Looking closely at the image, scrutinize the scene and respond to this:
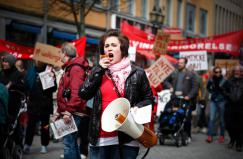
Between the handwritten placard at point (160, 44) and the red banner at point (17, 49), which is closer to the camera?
the red banner at point (17, 49)

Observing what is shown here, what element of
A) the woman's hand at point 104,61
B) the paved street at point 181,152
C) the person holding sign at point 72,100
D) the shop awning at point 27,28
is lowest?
the paved street at point 181,152

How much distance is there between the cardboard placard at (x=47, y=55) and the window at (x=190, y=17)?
25607 mm

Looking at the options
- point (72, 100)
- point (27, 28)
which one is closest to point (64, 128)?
point (72, 100)

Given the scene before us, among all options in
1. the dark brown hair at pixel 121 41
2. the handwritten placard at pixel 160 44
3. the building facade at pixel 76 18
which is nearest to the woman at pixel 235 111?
the handwritten placard at pixel 160 44

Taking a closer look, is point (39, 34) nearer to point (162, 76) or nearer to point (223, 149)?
point (162, 76)

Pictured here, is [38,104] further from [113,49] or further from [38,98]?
[113,49]

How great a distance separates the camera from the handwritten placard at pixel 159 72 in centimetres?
1242

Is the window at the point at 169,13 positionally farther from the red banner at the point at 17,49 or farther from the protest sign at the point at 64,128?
the protest sign at the point at 64,128

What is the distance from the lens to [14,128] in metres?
7.23

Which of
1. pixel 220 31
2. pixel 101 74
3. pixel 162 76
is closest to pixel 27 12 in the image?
pixel 162 76

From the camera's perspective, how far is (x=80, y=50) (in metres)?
14.0

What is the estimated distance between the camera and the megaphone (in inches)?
172

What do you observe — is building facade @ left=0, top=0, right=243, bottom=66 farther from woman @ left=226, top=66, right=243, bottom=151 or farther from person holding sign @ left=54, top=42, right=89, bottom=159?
person holding sign @ left=54, top=42, right=89, bottom=159

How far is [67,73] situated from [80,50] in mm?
7198
